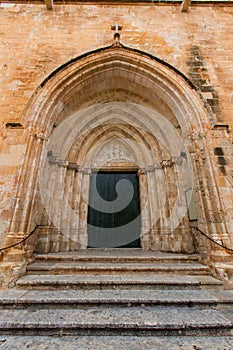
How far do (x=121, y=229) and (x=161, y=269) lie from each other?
83.8 inches

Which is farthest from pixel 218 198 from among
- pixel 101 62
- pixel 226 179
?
pixel 101 62

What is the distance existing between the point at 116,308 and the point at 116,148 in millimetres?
4265

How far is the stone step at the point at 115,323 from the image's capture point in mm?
1697

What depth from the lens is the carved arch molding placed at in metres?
3.71

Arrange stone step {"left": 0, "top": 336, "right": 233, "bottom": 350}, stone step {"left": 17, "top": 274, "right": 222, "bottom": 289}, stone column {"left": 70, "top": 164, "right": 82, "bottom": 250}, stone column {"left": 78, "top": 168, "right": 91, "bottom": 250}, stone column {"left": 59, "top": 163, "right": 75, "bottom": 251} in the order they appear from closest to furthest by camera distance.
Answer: stone step {"left": 0, "top": 336, "right": 233, "bottom": 350}, stone step {"left": 17, "top": 274, "right": 222, "bottom": 289}, stone column {"left": 59, "top": 163, "right": 75, "bottom": 251}, stone column {"left": 70, "top": 164, "right": 82, "bottom": 250}, stone column {"left": 78, "top": 168, "right": 91, "bottom": 250}

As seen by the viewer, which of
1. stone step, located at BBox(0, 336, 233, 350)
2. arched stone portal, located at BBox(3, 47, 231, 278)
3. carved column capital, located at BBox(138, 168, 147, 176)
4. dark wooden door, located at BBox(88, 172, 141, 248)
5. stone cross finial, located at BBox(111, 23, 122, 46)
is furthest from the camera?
carved column capital, located at BBox(138, 168, 147, 176)

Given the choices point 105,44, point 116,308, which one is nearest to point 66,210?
point 116,308

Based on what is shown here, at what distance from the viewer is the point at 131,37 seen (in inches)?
190

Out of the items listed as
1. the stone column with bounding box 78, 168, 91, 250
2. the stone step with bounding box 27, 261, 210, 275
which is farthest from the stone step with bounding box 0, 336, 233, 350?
the stone column with bounding box 78, 168, 91, 250

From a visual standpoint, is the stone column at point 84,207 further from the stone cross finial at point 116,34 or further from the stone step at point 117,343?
the stone cross finial at point 116,34

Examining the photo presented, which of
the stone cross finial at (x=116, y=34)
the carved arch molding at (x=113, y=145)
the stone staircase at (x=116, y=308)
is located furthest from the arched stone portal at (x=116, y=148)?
the stone staircase at (x=116, y=308)

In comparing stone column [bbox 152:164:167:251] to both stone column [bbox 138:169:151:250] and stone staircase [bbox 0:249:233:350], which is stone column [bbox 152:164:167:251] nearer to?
stone column [bbox 138:169:151:250]

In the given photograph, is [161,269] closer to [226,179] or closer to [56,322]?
[56,322]

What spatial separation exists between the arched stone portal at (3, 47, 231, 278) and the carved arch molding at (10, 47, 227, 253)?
0.07 ft
